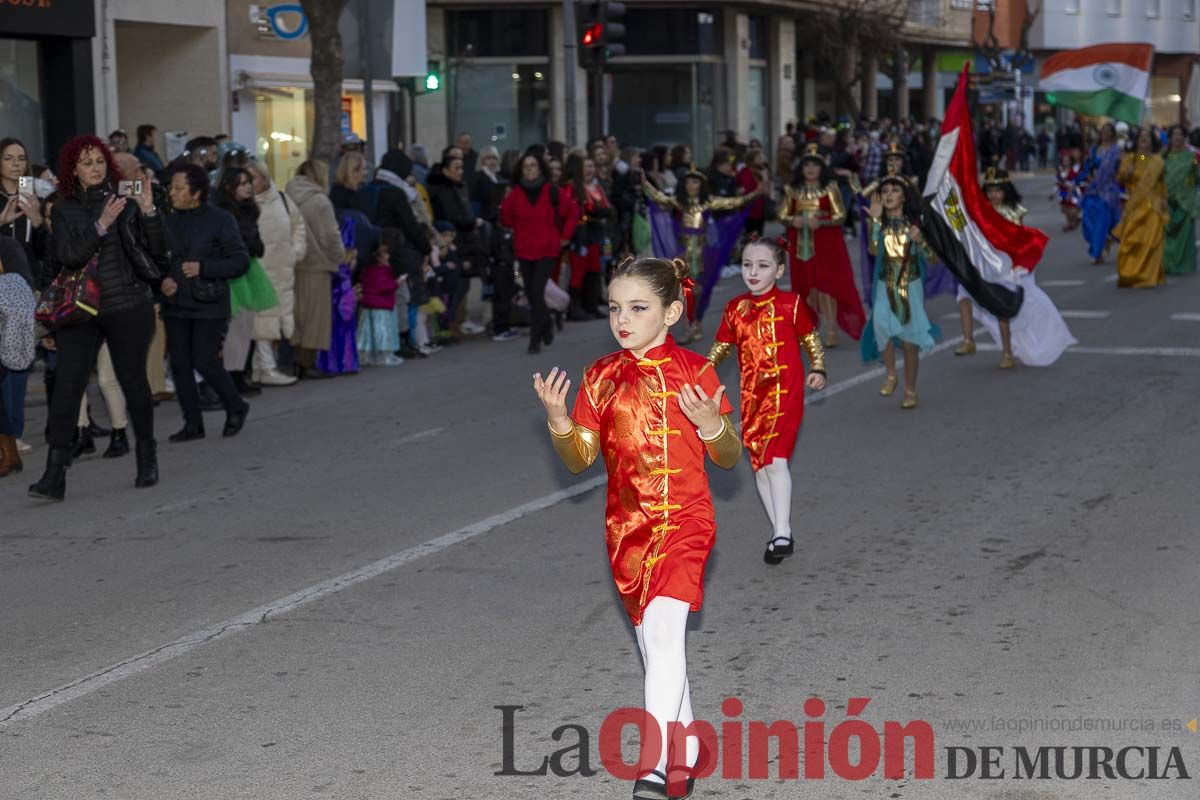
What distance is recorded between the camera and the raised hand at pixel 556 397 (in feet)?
15.9

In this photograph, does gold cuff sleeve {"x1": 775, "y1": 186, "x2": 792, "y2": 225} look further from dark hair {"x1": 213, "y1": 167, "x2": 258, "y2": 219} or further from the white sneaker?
dark hair {"x1": 213, "y1": 167, "x2": 258, "y2": 219}

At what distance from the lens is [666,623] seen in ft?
15.9

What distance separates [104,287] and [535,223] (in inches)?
263

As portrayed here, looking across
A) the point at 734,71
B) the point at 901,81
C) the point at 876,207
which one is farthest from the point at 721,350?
the point at 901,81

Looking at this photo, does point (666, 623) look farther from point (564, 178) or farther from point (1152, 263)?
point (1152, 263)

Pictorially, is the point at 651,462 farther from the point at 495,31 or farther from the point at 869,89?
the point at 869,89

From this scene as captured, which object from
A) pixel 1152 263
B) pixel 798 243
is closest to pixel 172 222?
pixel 798 243

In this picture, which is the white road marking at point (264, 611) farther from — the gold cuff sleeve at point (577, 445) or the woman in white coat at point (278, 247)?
the woman in white coat at point (278, 247)

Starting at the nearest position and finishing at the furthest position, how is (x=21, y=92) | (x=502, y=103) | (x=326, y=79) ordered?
(x=326, y=79) → (x=21, y=92) → (x=502, y=103)

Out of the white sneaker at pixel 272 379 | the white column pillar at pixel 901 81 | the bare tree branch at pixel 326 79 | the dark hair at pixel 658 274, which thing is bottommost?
the white sneaker at pixel 272 379

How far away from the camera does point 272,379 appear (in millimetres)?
14133

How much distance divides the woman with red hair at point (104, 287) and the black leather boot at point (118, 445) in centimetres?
120

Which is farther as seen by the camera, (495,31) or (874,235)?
(495,31)

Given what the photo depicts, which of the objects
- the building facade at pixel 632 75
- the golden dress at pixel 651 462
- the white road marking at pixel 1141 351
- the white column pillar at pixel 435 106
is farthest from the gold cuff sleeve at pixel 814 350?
the white column pillar at pixel 435 106
